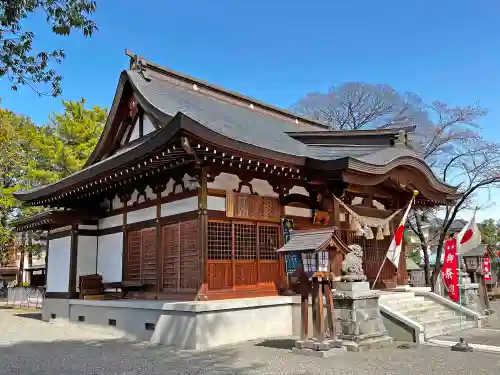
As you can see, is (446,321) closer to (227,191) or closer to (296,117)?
(227,191)

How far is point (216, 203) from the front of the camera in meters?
10.1

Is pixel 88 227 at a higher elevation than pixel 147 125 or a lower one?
lower

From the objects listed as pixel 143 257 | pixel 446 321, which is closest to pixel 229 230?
pixel 143 257

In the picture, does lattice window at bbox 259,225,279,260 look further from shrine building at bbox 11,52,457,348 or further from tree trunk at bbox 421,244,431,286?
tree trunk at bbox 421,244,431,286

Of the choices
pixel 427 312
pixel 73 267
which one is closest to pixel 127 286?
pixel 73 267

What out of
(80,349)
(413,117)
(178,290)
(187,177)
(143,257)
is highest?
(413,117)

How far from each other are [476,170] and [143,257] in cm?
1540

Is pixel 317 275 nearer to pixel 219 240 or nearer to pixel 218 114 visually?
pixel 219 240

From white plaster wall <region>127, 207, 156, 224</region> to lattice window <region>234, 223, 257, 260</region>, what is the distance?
7.73ft

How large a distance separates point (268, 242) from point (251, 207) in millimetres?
1047

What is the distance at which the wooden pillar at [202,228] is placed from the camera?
9.43 m

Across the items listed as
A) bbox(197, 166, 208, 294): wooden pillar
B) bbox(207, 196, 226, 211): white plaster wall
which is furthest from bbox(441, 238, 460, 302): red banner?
bbox(197, 166, 208, 294): wooden pillar

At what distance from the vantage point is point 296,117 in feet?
60.7

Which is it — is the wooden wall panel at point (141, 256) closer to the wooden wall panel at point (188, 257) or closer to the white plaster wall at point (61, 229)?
the wooden wall panel at point (188, 257)
